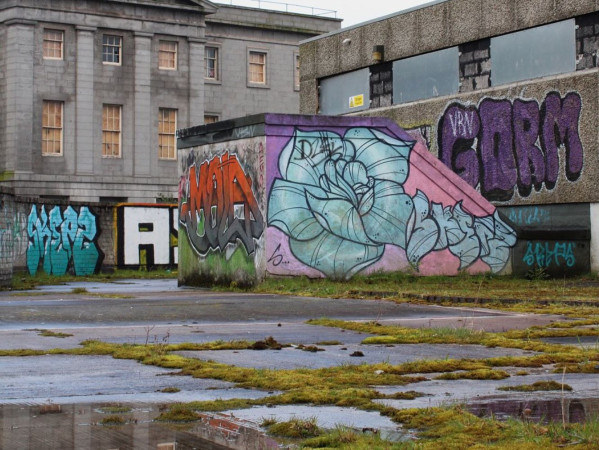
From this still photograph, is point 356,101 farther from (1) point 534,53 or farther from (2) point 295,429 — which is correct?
(2) point 295,429

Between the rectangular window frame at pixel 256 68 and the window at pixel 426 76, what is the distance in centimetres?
3151

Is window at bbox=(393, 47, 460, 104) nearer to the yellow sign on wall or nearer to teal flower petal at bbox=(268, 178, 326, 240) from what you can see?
the yellow sign on wall

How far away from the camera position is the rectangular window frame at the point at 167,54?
6094 cm

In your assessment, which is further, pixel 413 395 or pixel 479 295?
pixel 479 295

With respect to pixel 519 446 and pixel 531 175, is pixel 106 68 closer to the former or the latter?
pixel 531 175

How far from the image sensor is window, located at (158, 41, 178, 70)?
60.9 metres

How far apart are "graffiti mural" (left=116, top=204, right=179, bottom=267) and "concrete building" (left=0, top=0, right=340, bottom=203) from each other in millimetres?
19656

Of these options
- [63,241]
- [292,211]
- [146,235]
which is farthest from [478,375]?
[146,235]

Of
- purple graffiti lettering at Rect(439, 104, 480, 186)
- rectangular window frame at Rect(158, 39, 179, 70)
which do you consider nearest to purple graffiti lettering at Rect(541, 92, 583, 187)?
purple graffiti lettering at Rect(439, 104, 480, 186)

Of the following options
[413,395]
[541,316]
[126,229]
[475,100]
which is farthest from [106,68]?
[413,395]

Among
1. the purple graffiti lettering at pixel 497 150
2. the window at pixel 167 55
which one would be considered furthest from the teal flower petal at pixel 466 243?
the window at pixel 167 55

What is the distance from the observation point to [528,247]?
92.9ft

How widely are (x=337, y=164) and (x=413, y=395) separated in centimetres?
1746

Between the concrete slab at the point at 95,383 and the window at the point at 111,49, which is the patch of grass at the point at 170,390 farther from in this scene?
the window at the point at 111,49
